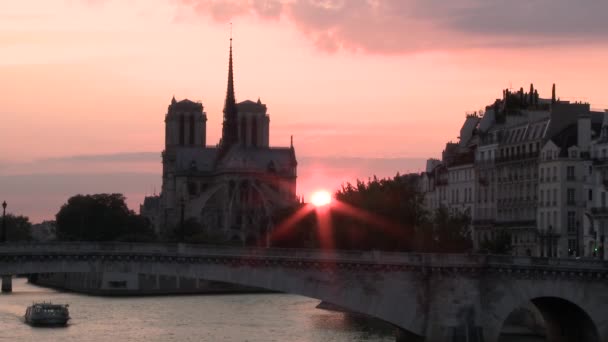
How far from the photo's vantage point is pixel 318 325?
3725 inches

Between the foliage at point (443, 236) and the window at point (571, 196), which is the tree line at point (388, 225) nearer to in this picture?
the foliage at point (443, 236)

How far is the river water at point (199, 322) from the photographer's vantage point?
8731 centimetres

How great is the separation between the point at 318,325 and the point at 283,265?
20.4 m

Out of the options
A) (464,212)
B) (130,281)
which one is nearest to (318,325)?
(464,212)

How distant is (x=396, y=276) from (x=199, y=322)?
26.2 meters

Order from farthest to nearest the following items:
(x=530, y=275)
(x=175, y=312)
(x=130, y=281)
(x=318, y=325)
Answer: (x=130, y=281) < (x=175, y=312) < (x=318, y=325) < (x=530, y=275)

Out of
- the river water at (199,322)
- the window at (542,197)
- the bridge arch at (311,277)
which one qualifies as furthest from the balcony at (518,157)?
the bridge arch at (311,277)

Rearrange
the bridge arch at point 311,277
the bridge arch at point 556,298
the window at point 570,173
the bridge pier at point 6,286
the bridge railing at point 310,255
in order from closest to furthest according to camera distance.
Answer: the bridge arch at point 556,298 < the bridge railing at point 310,255 < the bridge arch at point 311,277 < the window at point 570,173 < the bridge pier at point 6,286

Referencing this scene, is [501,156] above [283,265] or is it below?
above

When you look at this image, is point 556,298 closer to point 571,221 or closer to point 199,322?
point 571,221

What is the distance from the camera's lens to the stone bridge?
7331cm

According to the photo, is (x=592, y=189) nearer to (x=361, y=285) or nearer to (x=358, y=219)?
(x=358, y=219)

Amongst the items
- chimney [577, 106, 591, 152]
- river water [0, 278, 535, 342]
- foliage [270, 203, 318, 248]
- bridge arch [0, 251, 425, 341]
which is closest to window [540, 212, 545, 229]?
chimney [577, 106, 591, 152]

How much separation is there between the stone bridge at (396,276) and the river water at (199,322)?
28.9 ft
